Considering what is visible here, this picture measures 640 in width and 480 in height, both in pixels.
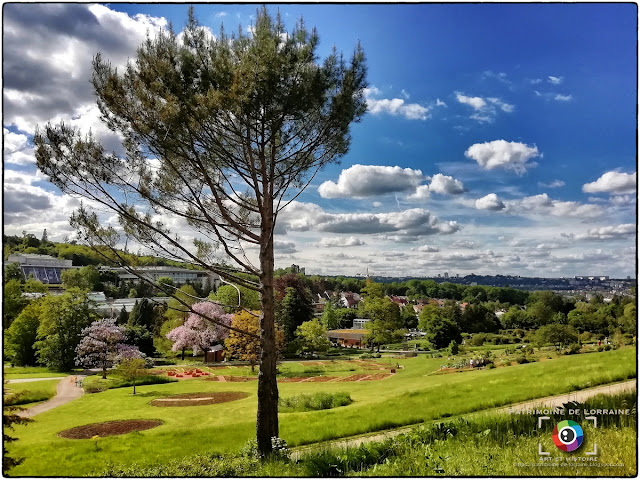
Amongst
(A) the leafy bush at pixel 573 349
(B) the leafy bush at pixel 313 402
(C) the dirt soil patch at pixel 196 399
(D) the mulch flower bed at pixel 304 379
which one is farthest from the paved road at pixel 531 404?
(D) the mulch flower bed at pixel 304 379

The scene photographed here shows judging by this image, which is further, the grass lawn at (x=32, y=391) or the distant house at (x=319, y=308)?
the distant house at (x=319, y=308)

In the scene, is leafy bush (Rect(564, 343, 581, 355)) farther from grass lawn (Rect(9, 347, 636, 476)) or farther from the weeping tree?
the weeping tree

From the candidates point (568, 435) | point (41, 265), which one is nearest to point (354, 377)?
point (568, 435)

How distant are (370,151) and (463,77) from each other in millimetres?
1486

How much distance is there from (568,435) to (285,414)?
3.02 metres

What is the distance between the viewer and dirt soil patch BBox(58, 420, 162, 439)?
4.23 metres

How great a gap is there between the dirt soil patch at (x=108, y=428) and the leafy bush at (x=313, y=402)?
1.51 metres

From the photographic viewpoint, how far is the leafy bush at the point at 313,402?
5109mm

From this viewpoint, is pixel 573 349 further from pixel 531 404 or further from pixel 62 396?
pixel 62 396

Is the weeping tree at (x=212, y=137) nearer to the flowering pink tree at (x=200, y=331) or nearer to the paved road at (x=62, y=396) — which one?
the flowering pink tree at (x=200, y=331)

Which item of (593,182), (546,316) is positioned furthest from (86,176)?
(546,316)

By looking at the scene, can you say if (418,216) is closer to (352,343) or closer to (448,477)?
(352,343)

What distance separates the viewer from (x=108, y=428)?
4.41 m

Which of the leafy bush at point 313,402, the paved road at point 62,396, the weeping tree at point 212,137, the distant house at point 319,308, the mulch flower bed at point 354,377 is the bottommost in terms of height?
the leafy bush at point 313,402
